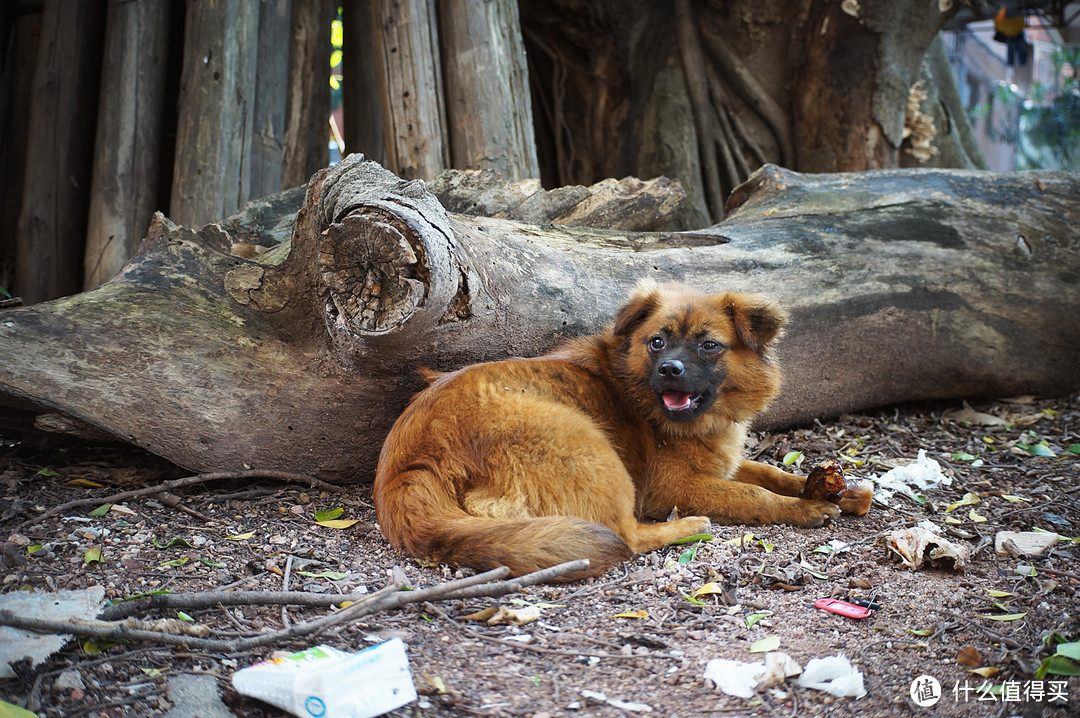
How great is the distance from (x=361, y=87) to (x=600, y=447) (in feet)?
16.1

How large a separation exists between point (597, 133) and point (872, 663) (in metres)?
7.31

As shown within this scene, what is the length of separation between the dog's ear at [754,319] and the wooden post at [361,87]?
13.5ft

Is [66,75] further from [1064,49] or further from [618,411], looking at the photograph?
[1064,49]

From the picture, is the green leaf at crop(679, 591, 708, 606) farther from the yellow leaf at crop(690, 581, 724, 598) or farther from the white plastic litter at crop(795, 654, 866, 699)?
the white plastic litter at crop(795, 654, 866, 699)

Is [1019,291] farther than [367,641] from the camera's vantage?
Yes

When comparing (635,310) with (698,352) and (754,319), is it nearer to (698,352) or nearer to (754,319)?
(698,352)

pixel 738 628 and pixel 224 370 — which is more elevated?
pixel 224 370

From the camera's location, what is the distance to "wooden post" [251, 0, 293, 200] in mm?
5535

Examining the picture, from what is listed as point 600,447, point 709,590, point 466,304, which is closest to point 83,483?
point 466,304

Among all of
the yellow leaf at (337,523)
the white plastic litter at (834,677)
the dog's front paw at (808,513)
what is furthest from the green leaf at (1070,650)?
the yellow leaf at (337,523)

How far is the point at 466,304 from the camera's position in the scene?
343 cm

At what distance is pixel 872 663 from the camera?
228 centimetres

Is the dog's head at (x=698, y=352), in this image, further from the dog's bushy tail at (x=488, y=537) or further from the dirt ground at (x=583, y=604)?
the dog's bushy tail at (x=488, y=537)

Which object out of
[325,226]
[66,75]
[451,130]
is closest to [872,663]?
[325,226]
